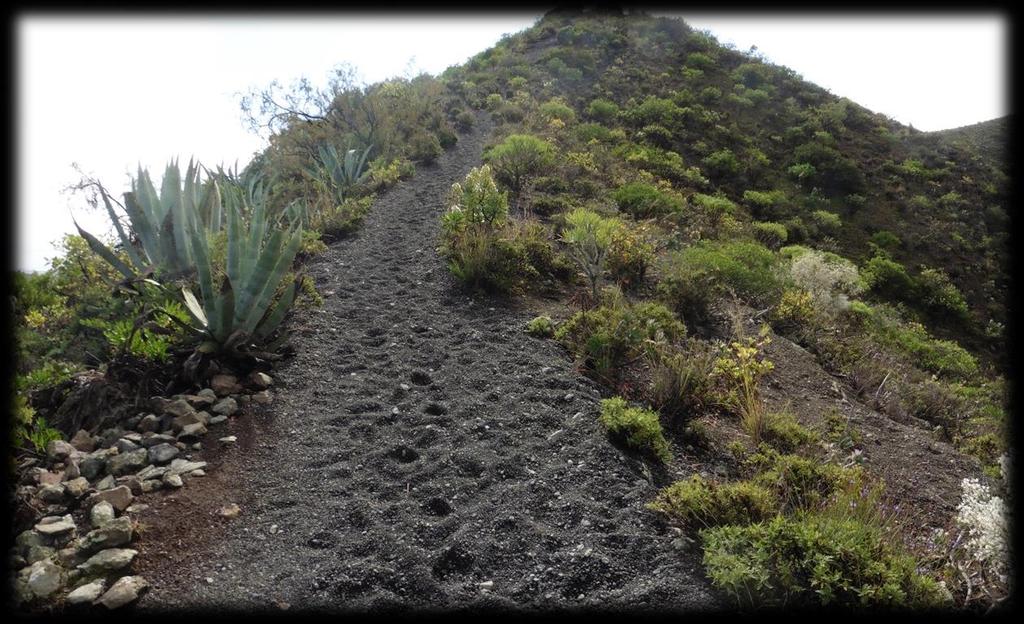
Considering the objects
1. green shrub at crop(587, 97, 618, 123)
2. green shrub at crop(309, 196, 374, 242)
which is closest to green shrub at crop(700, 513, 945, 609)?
green shrub at crop(309, 196, 374, 242)

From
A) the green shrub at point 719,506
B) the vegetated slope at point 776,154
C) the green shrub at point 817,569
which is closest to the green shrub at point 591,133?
the vegetated slope at point 776,154

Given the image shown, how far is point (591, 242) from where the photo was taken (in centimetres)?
636

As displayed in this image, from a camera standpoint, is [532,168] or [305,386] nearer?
[305,386]

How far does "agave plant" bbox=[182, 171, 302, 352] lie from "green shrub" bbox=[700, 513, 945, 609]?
151 inches

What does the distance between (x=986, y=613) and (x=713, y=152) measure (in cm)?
1668

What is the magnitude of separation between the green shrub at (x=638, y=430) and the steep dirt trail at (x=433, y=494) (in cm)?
14

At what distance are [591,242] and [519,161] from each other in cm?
505

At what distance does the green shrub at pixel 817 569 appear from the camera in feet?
7.46

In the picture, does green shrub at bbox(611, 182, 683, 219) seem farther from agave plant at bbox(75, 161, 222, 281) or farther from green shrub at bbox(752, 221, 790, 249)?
agave plant at bbox(75, 161, 222, 281)

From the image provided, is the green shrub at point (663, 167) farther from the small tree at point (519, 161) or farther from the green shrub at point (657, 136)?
the small tree at point (519, 161)

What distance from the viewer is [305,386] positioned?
4426 millimetres

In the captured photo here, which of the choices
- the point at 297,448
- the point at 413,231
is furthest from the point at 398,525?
the point at 413,231

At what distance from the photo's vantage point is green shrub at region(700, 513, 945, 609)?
2.27 m

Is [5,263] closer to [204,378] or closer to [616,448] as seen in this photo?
[204,378]
